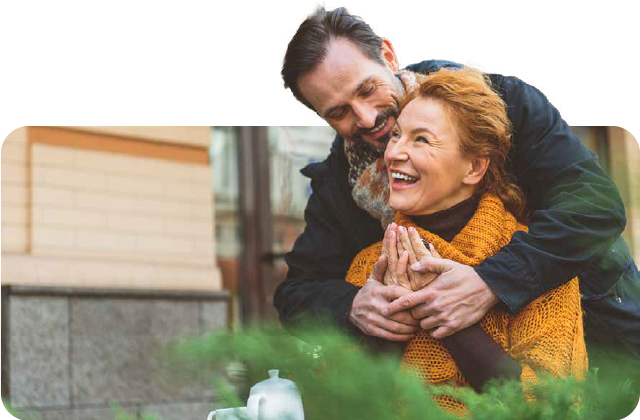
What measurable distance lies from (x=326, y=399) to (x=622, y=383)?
225 mm

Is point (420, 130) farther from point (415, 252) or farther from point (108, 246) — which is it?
point (108, 246)

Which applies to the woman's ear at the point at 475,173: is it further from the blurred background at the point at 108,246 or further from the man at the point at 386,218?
the blurred background at the point at 108,246

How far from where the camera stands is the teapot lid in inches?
25.7

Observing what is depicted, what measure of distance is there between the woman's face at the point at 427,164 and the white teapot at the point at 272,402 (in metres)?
0.79


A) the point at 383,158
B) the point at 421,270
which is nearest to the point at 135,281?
the point at 383,158

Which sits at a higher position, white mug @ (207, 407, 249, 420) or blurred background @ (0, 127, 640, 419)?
white mug @ (207, 407, 249, 420)

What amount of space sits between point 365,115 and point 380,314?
0.50 m

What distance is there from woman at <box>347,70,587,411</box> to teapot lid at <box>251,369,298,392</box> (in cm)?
68

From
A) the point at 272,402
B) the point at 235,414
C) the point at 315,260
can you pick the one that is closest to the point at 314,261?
the point at 315,260

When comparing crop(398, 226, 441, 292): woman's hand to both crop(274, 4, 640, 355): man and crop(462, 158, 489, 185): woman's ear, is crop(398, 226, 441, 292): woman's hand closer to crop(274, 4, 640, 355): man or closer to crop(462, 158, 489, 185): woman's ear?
crop(274, 4, 640, 355): man

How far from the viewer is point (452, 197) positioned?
1597 mm

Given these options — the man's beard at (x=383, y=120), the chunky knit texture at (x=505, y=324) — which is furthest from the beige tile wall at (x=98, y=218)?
the chunky knit texture at (x=505, y=324)

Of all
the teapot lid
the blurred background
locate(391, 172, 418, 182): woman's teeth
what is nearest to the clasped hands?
locate(391, 172, 418, 182): woman's teeth

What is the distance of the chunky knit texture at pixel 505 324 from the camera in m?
1.38
